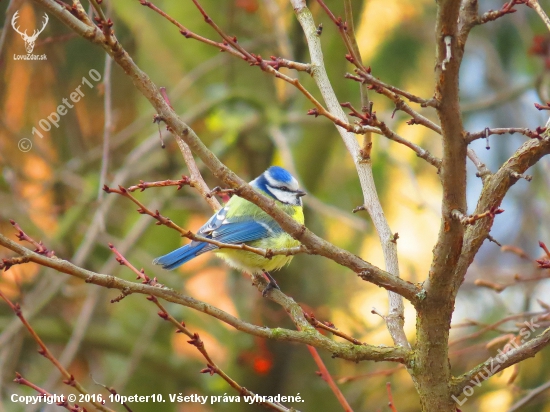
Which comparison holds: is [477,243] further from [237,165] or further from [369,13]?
[369,13]

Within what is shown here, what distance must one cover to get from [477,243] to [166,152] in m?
3.35

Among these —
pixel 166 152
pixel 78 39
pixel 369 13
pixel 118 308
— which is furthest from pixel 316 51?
pixel 369 13

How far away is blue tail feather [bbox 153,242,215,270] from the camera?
3.07 meters

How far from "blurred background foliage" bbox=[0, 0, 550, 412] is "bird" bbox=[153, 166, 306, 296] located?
30cm

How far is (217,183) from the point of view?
16.6 feet

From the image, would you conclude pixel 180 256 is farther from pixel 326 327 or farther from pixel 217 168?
pixel 217 168

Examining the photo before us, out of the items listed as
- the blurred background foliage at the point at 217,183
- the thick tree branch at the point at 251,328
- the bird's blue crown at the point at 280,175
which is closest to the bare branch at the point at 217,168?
the thick tree branch at the point at 251,328

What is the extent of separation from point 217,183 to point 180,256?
199 cm

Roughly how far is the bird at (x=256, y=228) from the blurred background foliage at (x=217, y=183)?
0.99ft

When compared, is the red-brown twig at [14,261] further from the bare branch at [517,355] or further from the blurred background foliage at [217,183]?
the blurred background foliage at [217,183]

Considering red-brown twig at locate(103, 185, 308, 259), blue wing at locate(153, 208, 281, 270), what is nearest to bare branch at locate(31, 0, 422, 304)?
red-brown twig at locate(103, 185, 308, 259)

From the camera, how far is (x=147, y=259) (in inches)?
187

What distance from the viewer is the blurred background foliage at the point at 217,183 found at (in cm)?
445

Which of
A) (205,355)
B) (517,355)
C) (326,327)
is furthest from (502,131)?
(205,355)
